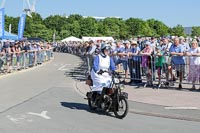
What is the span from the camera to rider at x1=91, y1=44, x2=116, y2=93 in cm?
1035

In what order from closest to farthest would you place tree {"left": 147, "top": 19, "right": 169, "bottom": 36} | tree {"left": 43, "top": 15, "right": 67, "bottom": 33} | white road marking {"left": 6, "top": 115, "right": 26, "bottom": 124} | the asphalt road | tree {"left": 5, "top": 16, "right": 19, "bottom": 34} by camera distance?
the asphalt road
white road marking {"left": 6, "top": 115, "right": 26, "bottom": 124}
tree {"left": 5, "top": 16, "right": 19, "bottom": 34}
tree {"left": 43, "top": 15, "right": 67, "bottom": 33}
tree {"left": 147, "top": 19, "right": 169, "bottom": 36}

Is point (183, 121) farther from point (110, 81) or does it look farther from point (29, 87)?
point (29, 87)

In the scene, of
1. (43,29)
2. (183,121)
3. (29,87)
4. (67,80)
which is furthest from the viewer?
(43,29)

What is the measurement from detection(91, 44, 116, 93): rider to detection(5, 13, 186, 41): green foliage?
276 feet

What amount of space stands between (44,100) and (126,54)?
512 cm

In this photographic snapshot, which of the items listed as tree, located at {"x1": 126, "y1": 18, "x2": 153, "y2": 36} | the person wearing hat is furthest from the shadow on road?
tree, located at {"x1": 126, "y1": 18, "x2": 153, "y2": 36}

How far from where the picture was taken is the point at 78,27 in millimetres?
98438

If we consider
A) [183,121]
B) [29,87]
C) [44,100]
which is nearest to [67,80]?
[29,87]

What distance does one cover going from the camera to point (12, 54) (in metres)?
22.5

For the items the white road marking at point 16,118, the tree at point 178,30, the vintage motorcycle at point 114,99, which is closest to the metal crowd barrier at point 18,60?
the vintage motorcycle at point 114,99

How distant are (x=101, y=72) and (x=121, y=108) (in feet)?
3.34

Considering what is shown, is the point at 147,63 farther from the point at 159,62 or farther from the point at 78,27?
the point at 78,27

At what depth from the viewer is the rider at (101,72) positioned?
10.4 metres

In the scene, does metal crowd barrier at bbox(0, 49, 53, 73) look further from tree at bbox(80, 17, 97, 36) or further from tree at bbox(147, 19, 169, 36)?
tree at bbox(147, 19, 169, 36)
